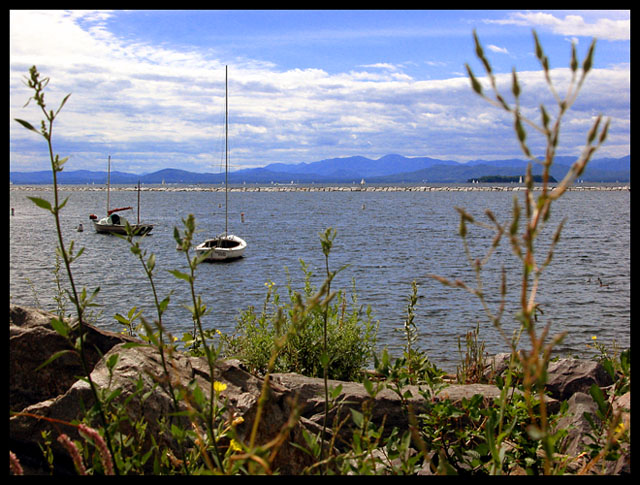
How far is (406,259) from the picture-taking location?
33.6m

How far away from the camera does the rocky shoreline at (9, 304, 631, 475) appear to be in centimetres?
299

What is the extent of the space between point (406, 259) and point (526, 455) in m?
30.9

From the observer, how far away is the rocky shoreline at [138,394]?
2990mm

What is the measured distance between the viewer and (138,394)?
9.66ft

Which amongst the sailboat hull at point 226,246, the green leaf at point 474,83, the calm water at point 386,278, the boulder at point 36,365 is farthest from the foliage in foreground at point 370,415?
the sailboat hull at point 226,246

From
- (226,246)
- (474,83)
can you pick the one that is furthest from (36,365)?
(226,246)

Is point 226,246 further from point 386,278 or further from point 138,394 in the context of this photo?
point 138,394

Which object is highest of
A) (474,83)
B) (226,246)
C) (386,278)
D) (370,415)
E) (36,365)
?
(474,83)

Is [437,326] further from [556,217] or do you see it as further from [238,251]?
[556,217]

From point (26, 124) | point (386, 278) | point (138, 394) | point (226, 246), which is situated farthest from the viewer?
point (226, 246)

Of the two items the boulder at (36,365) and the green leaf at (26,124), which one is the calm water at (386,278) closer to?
the green leaf at (26,124)

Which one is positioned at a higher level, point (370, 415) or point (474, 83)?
point (474, 83)

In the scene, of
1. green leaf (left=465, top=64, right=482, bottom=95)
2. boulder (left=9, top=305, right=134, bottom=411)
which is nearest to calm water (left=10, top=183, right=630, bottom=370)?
boulder (left=9, top=305, right=134, bottom=411)

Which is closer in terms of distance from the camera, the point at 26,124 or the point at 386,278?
the point at 26,124
